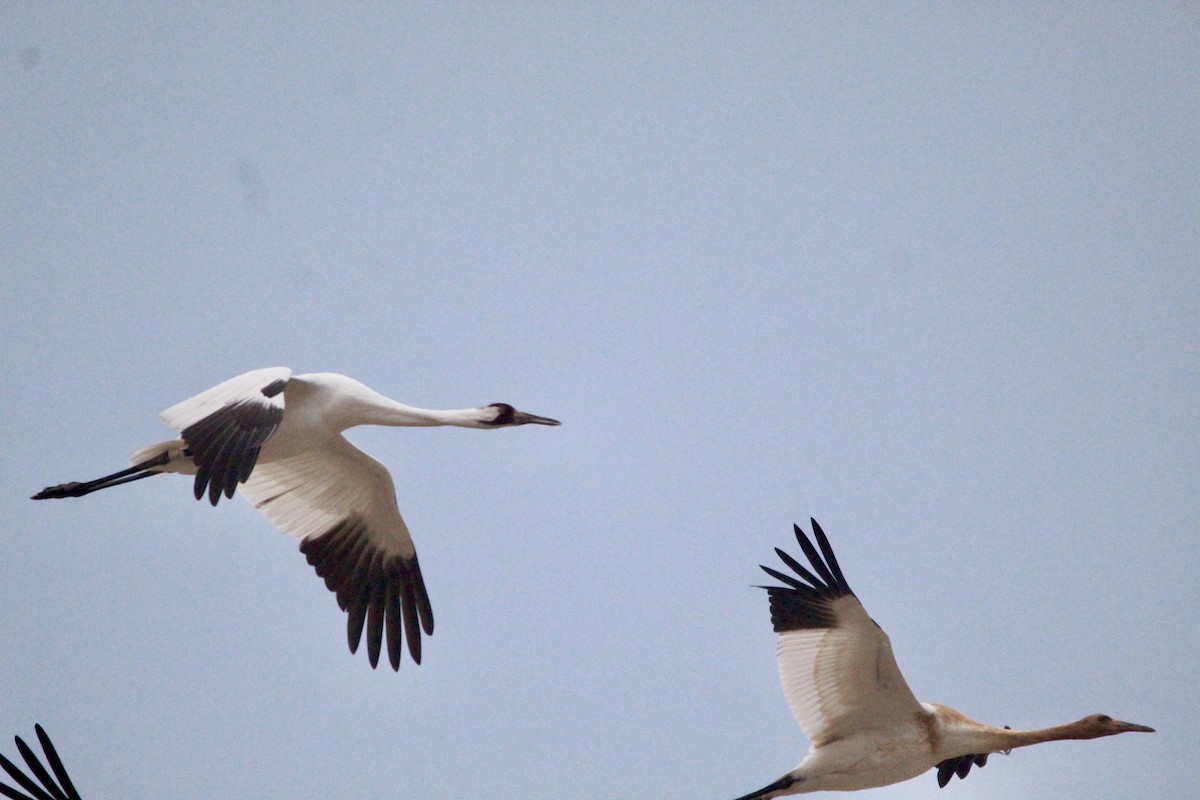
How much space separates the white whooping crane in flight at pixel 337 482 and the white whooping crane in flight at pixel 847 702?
7.27ft

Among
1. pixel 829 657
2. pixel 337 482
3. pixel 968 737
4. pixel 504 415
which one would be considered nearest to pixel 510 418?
pixel 504 415

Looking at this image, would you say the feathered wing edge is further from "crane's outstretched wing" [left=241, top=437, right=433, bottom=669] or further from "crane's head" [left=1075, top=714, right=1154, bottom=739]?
"crane's outstretched wing" [left=241, top=437, right=433, bottom=669]

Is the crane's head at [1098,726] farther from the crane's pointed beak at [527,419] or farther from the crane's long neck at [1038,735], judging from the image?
the crane's pointed beak at [527,419]

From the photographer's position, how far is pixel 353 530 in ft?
39.1

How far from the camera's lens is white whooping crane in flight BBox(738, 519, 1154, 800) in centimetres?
1067

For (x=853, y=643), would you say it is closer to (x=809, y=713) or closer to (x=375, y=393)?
(x=809, y=713)

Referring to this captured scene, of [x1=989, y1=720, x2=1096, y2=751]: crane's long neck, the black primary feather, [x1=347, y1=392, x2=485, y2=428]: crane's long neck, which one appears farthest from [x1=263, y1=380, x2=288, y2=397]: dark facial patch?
[x1=989, y1=720, x2=1096, y2=751]: crane's long neck

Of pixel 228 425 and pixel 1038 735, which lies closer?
pixel 228 425

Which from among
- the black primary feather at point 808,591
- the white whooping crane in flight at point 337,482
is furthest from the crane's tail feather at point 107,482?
the black primary feather at point 808,591

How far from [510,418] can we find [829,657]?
2755 millimetres

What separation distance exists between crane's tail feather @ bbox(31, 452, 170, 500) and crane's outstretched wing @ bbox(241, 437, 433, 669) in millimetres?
1051

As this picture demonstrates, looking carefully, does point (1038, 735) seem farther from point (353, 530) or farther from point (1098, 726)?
point (353, 530)

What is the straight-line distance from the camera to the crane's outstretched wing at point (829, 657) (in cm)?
1066

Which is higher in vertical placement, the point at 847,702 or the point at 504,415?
the point at 504,415
